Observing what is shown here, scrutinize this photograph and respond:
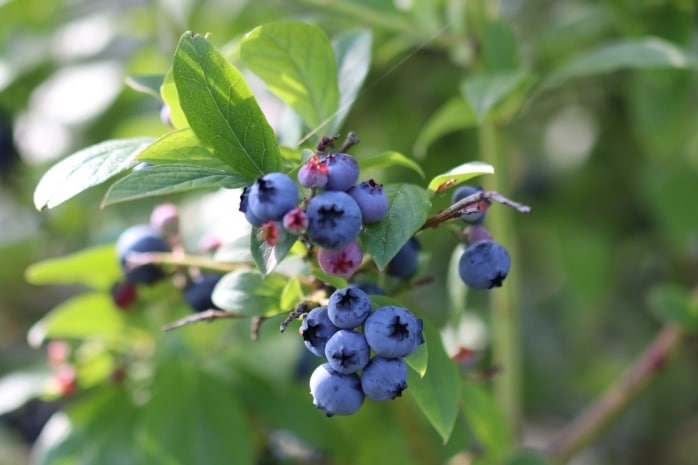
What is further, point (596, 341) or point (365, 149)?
point (596, 341)

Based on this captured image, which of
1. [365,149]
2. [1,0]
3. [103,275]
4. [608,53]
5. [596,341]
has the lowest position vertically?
[596,341]

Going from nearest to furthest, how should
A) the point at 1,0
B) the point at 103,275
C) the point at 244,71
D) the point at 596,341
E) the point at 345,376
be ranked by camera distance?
the point at 345,376
the point at 103,275
the point at 244,71
the point at 1,0
the point at 596,341

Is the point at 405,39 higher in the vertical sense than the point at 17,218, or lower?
higher

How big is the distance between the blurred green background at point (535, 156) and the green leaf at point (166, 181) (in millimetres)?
646

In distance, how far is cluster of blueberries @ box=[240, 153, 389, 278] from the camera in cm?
70

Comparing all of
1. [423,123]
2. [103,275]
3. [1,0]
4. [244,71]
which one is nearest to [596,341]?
[423,123]

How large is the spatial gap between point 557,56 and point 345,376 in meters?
1.21

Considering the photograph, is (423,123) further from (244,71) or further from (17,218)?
(17,218)

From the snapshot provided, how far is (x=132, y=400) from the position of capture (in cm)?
130

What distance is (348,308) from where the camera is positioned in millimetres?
717

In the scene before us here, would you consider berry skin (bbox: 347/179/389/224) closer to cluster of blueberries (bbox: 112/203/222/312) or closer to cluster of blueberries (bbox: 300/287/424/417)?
cluster of blueberries (bbox: 300/287/424/417)

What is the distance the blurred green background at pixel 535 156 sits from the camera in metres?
1.68

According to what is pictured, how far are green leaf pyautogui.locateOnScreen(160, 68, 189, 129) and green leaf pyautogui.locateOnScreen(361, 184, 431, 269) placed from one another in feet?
0.70

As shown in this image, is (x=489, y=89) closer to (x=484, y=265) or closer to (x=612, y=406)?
(x=484, y=265)
